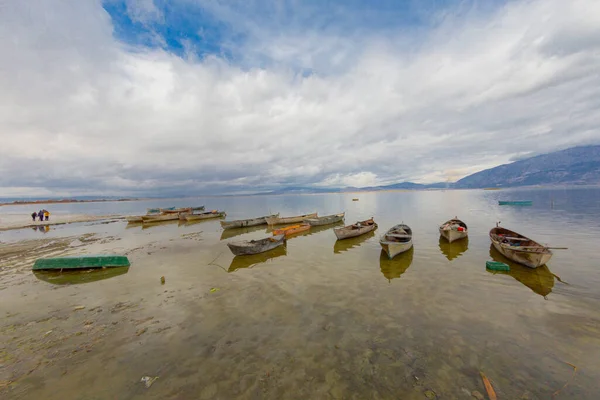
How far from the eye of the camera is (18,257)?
2356 cm

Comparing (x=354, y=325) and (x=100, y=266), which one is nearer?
(x=354, y=325)

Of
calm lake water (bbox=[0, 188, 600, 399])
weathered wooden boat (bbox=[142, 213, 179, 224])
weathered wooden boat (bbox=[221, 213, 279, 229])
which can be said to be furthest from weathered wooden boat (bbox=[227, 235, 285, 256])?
weathered wooden boat (bbox=[142, 213, 179, 224])

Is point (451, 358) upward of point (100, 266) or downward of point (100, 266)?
downward

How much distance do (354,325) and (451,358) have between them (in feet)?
12.1

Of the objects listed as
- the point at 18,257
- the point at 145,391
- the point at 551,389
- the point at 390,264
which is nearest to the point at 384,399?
the point at 551,389

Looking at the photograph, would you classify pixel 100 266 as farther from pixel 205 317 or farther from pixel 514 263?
pixel 514 263

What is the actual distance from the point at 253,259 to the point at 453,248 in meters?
20.1

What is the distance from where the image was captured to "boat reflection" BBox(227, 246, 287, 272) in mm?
19766

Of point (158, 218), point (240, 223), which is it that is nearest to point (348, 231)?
point (240, 223)

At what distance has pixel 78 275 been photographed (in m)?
17.8

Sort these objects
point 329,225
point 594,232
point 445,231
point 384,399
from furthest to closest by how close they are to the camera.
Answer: point 329,225
point 594,232
point 445,231
point 384,399

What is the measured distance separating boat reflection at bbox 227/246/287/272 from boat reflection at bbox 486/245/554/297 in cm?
1751

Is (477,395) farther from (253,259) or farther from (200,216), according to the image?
(200,216)

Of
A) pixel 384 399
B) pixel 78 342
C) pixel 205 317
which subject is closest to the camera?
pixel 384 399
